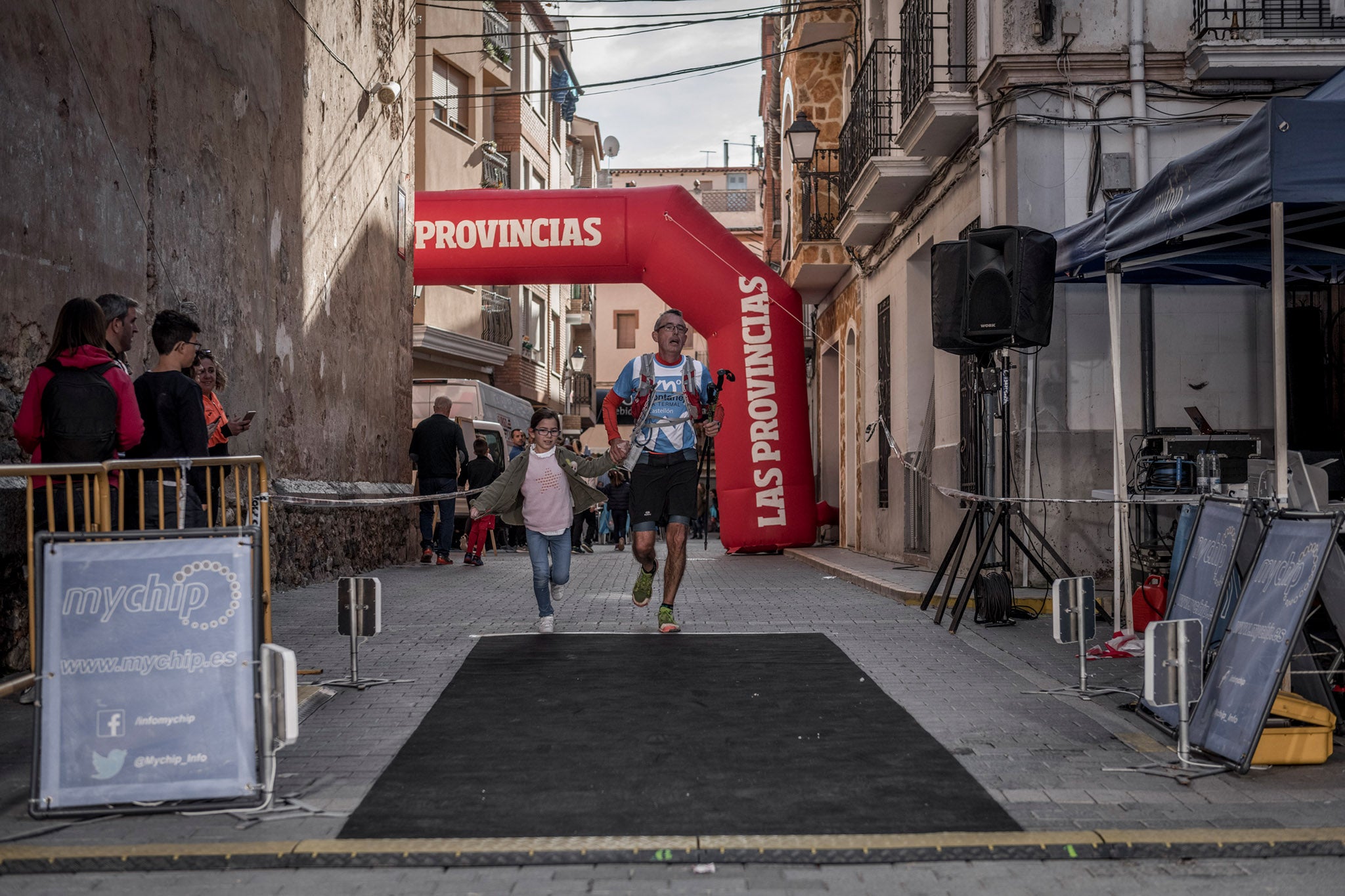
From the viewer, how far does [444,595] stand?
1148 centimetres

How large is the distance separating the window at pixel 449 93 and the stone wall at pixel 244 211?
10622 mm

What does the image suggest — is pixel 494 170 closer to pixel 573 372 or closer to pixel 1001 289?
pixel 573 372

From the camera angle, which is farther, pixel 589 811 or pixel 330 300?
pixel 330 300

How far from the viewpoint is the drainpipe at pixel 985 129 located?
1141cm

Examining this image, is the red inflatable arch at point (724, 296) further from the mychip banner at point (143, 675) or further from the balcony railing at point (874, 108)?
the mychip banner at point (143, 675)

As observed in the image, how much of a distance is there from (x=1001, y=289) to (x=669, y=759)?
4.97 meters

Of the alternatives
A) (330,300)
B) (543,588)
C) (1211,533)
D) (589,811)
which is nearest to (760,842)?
(589,811)

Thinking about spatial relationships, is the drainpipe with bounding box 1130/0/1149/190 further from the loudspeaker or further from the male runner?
the male runner

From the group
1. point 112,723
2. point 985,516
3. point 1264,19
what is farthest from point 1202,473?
point 112,723

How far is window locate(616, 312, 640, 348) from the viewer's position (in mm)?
60312

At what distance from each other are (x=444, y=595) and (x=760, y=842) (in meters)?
7.99

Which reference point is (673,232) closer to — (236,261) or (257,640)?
(236,261)

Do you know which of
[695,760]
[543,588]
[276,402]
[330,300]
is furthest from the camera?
[330,300]

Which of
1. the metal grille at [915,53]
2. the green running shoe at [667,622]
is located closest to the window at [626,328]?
the metal grille at [915,53]
